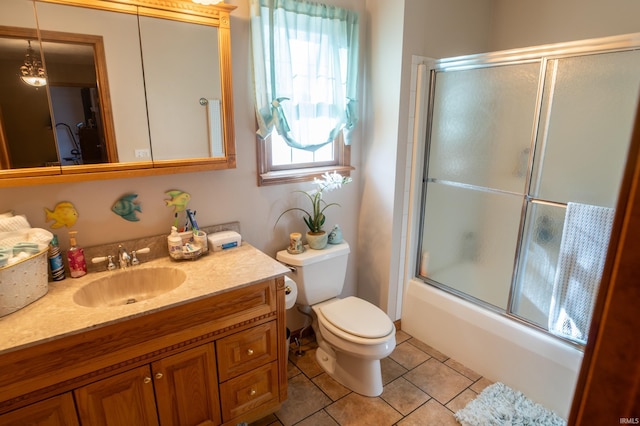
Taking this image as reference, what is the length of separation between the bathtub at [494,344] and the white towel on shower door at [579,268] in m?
0.13

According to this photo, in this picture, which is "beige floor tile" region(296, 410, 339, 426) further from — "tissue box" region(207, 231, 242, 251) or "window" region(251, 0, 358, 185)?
"window" region(251, 0, 358, 185)

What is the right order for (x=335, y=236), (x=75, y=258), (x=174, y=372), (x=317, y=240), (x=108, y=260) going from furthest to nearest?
(x=335, y=236) → (x=317, y=240) → (x=108, y=260) → (x=75, y=258) → (x=174, y=372)

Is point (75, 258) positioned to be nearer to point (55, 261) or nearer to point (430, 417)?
point (55, 261)

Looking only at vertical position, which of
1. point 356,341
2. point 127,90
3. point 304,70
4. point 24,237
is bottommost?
point 356,341

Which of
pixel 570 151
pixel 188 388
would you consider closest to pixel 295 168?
pixel 188 388

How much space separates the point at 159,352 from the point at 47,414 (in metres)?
0.36

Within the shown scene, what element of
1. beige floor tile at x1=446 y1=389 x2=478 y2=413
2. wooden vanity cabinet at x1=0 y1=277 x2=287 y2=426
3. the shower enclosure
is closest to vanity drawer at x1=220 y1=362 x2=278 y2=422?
wooden vanity cabinet at x1=0 y1=277 x2=287 y2=426

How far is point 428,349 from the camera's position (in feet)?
7.96

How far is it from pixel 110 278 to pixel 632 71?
8.23 feet

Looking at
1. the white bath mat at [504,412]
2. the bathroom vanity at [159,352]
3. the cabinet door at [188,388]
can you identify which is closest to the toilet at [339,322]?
the bathroom vanity at [159,352]

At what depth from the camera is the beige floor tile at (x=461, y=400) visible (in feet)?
6.33

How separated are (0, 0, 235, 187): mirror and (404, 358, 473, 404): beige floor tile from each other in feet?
5.42

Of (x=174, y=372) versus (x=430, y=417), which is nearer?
(x=174, y=372)

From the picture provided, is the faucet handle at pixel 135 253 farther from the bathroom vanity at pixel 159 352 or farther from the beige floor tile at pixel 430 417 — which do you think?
the beige floor tile at pixel 430 417
